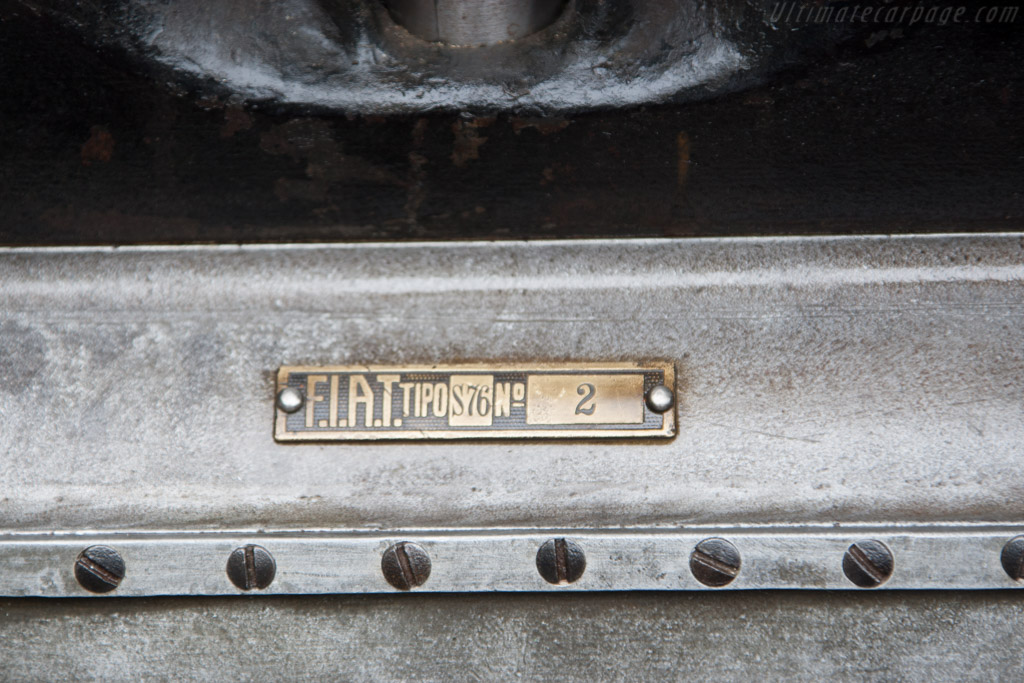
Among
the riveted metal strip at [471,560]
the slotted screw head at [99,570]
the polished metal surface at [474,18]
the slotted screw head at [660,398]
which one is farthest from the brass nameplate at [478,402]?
the polished metal surface at [474,18]

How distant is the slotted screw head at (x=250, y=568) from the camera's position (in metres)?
0.91

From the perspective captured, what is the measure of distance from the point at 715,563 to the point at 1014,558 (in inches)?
12.3

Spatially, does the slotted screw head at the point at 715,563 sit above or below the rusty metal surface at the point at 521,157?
below

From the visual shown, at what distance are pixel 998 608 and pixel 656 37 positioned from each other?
706mm

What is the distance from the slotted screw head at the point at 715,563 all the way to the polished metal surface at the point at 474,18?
0.57m

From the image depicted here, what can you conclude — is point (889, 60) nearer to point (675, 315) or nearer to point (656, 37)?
point (656, 37)

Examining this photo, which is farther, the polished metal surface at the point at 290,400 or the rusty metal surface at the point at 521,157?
the polished metal surface at the point at 290,400

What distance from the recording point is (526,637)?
926 mm

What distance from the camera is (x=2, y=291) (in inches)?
38.9

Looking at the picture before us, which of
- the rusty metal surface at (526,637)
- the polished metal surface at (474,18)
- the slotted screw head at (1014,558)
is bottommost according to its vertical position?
the rusty metal surface at (526,637)

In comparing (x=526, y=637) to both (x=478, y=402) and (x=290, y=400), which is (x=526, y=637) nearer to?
(x=478, y=402)

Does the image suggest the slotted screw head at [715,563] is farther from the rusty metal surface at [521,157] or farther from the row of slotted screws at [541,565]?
the rusty metal surface at [521,157]

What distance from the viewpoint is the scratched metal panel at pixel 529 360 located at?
36.8 inches

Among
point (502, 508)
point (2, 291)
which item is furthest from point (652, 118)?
point (2, 291)
